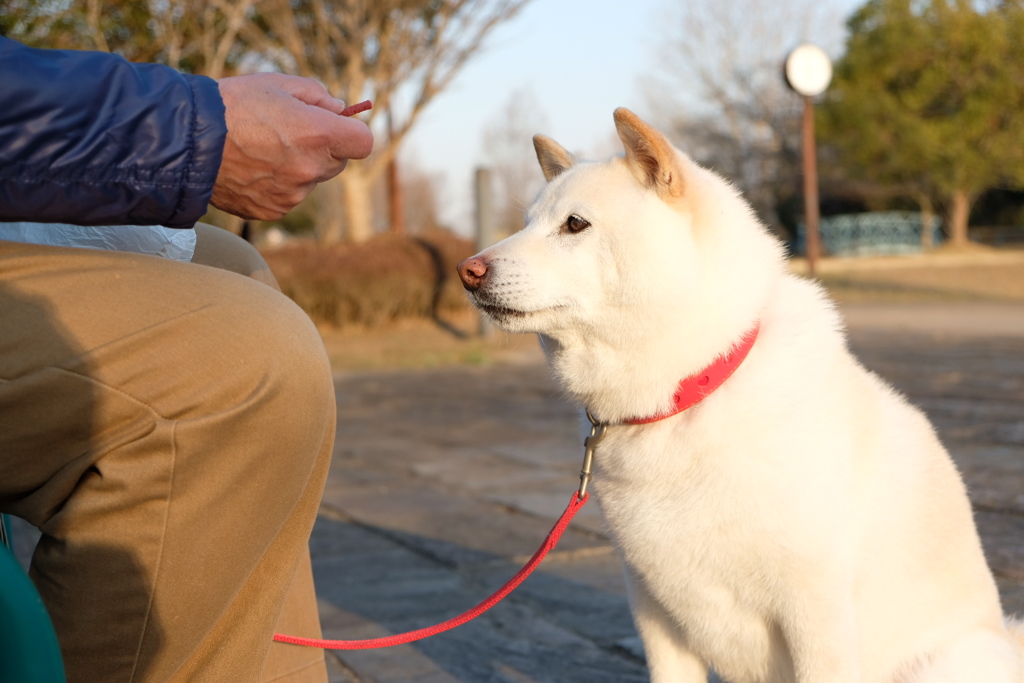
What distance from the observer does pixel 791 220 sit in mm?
33156

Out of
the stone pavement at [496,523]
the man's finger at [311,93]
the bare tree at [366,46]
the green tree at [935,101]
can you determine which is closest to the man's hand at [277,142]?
the man's finger at [311,93]

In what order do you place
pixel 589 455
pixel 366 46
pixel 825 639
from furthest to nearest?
pixel 366 46 → pixel 589 455 → pixel 825 639

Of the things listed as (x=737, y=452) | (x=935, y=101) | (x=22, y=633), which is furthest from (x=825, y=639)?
(x=935, y=101)

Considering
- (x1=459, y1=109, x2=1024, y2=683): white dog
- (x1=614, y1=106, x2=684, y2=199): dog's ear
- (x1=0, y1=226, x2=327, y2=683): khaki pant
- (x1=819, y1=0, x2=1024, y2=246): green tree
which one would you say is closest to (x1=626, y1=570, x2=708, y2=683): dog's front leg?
(x1=459, y1=109, x2=1024, y2=683): white dog

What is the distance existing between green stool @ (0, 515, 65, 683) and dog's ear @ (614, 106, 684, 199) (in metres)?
1.34

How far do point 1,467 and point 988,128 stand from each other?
30713 mm

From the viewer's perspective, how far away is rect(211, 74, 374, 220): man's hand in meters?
1.13

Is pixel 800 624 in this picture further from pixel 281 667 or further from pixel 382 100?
pixel 382 100

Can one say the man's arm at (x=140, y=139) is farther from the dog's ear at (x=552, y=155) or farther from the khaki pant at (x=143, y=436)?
the dog's ear at (x=552, y=155)

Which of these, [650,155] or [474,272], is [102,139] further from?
[650,155]

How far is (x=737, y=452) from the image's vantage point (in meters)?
1.65

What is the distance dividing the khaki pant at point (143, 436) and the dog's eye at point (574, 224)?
2.91 feet

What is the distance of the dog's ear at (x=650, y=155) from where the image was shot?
183cm

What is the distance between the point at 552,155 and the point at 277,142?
1257 mm
